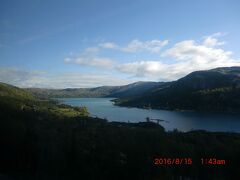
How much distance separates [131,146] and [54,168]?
1045 centimetres

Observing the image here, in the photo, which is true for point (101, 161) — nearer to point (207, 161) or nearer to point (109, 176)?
point (109, 176)

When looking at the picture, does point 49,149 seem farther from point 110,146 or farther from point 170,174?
point 170,174

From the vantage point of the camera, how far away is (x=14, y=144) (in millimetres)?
36188

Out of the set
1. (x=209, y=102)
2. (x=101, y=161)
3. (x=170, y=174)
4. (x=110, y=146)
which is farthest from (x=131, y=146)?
(x=209, y=102)

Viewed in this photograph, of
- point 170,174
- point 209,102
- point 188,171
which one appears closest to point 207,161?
point 188,171

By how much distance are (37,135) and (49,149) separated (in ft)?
13.5

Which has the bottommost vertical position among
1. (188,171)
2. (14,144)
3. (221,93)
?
(188,171)

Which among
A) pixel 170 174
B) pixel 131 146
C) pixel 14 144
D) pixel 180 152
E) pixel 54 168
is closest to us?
pixel 170 174

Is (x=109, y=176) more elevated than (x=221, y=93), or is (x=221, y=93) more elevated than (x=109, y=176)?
(x=221, y=93)

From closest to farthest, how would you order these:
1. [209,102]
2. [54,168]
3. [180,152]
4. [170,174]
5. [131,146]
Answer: [170,174], [54,168], [131,146], [180,152], [209,102]

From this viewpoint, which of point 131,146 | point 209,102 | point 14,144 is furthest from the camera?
point 209,102

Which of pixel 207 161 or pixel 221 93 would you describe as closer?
pixel 207 161

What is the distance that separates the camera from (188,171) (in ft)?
111

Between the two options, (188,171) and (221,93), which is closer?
(188,171)
